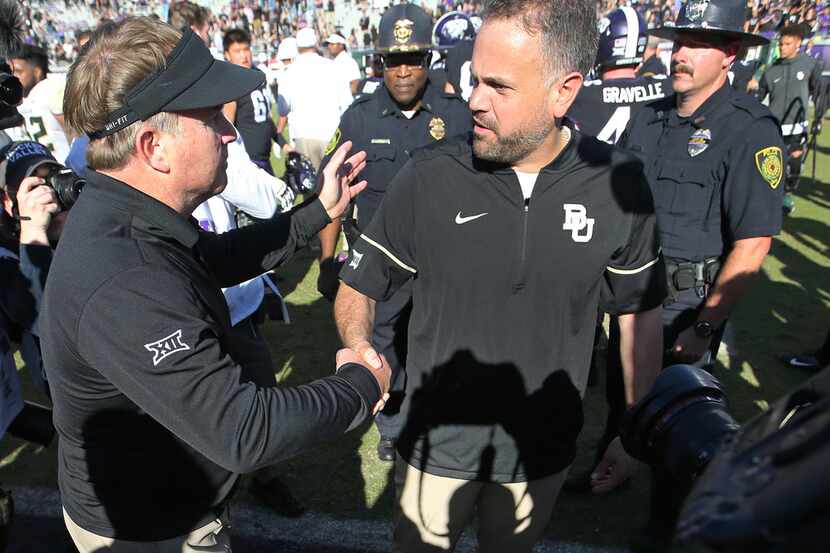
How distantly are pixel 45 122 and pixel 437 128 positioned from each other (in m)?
4.05

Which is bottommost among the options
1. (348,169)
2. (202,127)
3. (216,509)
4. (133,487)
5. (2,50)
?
(216,509)

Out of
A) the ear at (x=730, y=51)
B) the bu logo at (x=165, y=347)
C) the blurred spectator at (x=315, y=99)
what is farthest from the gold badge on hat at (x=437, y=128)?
the blurred spectator at (x=315, y=99)

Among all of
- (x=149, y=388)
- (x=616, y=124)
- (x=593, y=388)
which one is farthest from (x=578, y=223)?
(x=616, y=124)

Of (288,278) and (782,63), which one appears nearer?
(288,278)

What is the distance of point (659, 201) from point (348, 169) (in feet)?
5.56

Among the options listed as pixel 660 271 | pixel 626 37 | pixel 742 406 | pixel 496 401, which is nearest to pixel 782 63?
pixel 626 37

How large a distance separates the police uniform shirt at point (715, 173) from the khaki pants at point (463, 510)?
5.29 ft

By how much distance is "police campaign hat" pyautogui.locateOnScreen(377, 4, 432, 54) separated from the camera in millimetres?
3922

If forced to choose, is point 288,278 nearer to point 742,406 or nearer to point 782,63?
point 742,406

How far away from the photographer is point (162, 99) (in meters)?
1.53

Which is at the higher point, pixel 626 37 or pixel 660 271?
pixel 626 37

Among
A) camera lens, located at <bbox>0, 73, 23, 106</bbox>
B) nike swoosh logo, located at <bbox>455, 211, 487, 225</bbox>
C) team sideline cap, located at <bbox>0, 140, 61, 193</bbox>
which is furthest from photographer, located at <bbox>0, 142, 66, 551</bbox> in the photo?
nike swoosh logo, located at <bbox>455, 211, 487, 225</bbox>

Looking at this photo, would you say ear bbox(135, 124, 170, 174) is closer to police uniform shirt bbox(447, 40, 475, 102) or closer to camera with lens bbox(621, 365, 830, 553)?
camera with lens bbox(621, 365, 830, 553)

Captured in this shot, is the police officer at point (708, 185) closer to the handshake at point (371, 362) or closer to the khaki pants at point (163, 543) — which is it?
the handshake at point (371, 362)
